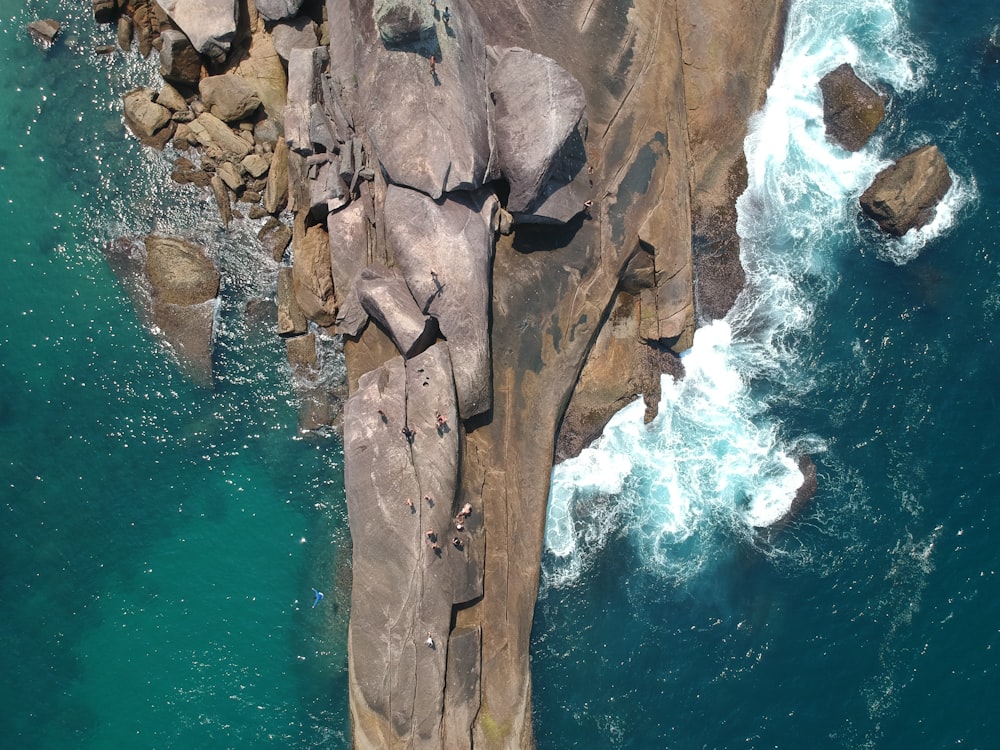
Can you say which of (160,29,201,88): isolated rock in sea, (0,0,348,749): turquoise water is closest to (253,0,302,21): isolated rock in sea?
(160,29,201,88): isolated rock in sea

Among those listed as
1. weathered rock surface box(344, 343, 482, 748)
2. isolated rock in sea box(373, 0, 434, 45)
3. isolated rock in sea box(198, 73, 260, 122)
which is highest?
isolated rock in sea box(198, 73, 260, 122)

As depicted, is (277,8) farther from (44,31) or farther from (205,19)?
(44,31)

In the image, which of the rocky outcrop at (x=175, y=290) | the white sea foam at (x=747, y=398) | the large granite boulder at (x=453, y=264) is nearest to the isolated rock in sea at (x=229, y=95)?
the rocky outcrop at (x=175, y=290)

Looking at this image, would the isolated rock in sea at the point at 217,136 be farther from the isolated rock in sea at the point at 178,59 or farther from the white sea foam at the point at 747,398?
the white sea foam at the point at 747,398

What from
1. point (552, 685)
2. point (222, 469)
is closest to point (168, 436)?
point (222, 469)

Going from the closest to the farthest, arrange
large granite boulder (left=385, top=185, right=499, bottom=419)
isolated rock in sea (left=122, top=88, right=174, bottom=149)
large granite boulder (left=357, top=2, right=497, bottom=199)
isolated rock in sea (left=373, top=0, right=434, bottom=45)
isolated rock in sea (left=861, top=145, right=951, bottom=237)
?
isolated rock in sea (left=373, top=0, right=434, bottom=45), large granite boulder (left=357, top=2, right=497, bottom=199), large granite boulder (left=385, top=185, right=499, bottom=419), isolated rock in sea (left=122, top=88, right=174, bottom=149), isolated rock in sea (left=861, top=145, right=951, bottom=237)

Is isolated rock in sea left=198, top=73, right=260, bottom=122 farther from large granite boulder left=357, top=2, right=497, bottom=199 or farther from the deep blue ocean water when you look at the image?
large granite boulder left=357, top=2, right=497, bottom=199
